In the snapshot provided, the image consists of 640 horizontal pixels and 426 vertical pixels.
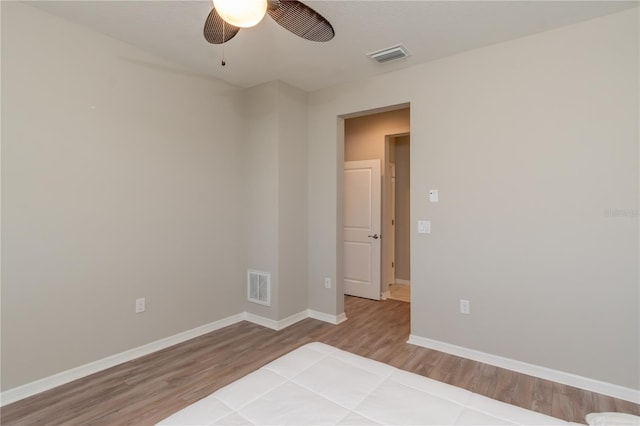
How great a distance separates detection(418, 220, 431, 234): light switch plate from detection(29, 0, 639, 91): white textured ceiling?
1510 mm

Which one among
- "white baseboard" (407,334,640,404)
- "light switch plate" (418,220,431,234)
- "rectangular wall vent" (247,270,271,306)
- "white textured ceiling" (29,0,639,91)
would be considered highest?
"white textured ceiling" (29,0,639,91)

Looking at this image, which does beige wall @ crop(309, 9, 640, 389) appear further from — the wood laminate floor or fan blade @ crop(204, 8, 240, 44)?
fan blade @ crop(204, 8, 240, 44)

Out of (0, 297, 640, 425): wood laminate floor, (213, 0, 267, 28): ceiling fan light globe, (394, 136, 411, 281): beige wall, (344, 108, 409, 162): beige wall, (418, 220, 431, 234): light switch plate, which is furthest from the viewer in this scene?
(394, 136, 411, 281): beige wall

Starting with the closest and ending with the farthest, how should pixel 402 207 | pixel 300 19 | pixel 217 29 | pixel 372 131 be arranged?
pixel 300 19 → pixel 217 29 → pixel 372 131 → pixel 402 207

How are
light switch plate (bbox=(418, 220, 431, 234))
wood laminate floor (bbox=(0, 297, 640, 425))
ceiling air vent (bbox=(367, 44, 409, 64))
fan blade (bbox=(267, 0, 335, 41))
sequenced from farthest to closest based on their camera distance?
light switch plate (bbox=(418, 220, 431, 234))
ceiling air vent (bbox=(367, 44, 409, 64))
wood laminate floor (bbox=(0, 297, 640, 425))
fan blade (bbox=(267, 0, 335, 41))

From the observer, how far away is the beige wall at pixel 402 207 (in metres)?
5.39

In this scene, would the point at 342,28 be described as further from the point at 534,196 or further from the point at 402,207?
the point at 402,207

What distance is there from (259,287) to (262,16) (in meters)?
2.85

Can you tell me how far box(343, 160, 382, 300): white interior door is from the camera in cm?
449

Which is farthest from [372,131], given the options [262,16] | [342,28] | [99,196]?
[99,196]

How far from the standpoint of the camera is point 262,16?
4.93 ft

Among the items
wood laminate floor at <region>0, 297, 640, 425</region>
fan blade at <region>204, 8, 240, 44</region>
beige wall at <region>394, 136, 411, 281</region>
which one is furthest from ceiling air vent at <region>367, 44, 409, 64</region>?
wood laminate floor at <region>0, 297, 640, 425</region>

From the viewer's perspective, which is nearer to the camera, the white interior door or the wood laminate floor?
the wood laminate floor

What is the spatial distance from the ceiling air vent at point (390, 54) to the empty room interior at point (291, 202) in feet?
0.05
